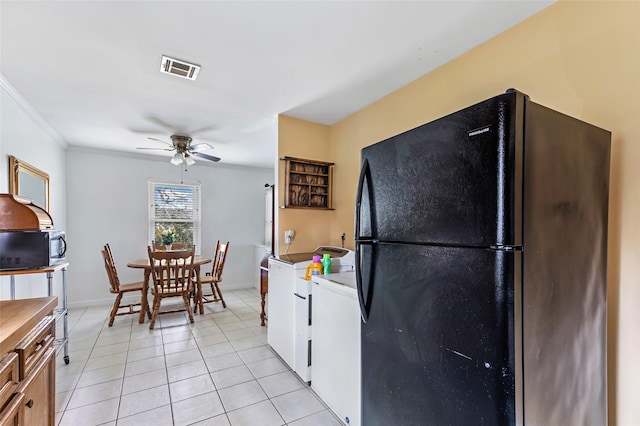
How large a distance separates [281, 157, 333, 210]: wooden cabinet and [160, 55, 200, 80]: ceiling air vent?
1.10 metres

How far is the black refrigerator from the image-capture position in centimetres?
84

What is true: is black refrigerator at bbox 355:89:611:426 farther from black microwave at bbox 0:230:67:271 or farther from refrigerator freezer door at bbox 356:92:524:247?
black microwave at bbox 0:230:67:271

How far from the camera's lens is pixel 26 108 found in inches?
104

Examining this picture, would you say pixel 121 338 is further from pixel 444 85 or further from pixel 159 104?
pixel 444 85

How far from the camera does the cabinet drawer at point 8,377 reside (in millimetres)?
954

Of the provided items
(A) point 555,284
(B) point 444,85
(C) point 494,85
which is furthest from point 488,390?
(B) point 444,85

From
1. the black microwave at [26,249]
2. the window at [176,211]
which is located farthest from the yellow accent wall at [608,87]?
the window at [176,211]

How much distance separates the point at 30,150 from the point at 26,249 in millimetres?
1341

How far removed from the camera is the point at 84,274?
4.32 m

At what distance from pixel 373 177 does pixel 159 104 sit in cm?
236

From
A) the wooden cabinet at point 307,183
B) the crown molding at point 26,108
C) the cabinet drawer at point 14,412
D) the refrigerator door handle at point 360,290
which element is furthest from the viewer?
the wooden cabinet at point 307,183

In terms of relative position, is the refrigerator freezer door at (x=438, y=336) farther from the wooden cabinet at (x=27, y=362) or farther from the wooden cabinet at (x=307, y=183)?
the wooden cabinet at (x=307, y=183)

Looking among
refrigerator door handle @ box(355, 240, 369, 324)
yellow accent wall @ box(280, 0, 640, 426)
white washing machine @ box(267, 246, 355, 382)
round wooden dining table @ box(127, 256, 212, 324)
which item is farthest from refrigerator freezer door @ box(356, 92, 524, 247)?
round wooden dining table @ box(127, 256, 212, 324)

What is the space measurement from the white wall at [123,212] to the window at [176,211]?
0.33 feet
